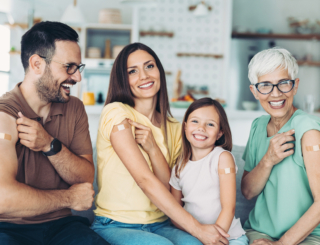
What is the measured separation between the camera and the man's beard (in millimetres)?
1629

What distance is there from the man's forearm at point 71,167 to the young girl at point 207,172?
1.50 feet

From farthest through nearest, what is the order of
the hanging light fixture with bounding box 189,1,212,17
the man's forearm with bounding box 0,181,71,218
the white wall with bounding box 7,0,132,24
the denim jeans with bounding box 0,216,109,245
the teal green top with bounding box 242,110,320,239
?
the white wall with bounding box 7,0,132,24, the hanging light fixture with bounding box 189,1,212,17, the teal green top with bounding box 242,110,320,239, the denim jeans with bounding box 0,216,109,245, the man's forearm with bounding box 0,181,71,218

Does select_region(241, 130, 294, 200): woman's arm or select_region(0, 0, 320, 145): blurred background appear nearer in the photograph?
select_region(241, 130, 294, 200): woman's arm

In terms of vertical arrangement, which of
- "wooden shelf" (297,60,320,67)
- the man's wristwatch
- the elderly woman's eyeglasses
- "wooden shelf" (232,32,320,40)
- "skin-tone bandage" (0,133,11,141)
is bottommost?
the man's wristwatch

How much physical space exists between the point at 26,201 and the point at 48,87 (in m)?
0.56

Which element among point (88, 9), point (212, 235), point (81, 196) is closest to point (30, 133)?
point (81, 196)

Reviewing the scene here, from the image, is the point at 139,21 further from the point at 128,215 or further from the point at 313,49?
the point at 128,215

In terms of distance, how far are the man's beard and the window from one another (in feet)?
18.7

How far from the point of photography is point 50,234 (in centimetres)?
156

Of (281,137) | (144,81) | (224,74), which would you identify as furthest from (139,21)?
(281,137)

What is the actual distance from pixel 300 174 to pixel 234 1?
206 inches

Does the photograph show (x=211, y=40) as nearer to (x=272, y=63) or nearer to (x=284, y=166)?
(x=272, y=63)

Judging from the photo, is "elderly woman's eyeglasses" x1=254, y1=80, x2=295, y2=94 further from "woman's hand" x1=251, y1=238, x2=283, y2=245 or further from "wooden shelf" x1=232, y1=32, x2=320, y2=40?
"wooden shelf" x1=232, y1=32, x2=320, y2=40

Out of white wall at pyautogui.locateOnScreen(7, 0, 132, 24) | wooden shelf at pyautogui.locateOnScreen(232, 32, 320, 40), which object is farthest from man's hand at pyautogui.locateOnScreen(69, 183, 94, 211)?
white wall at pyautogui.locateOnScreen(7, 0, 132, 24)
